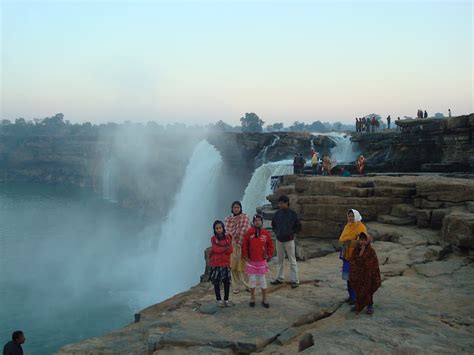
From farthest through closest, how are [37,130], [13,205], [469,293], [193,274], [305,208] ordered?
[37,130] → [13,205] → [193,274] → [305,208] → [469,293]

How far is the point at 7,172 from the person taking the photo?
245 feet

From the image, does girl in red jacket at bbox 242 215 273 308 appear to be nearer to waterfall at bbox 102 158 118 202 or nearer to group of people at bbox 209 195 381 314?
group of people at bbox 209 195 381 314

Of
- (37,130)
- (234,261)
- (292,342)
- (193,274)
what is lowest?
(193,274)

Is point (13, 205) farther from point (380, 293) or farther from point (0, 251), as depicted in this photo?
point (380, 293)

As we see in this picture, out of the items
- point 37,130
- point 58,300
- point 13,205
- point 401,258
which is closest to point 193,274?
point 58,300

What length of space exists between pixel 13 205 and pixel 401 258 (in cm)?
5239

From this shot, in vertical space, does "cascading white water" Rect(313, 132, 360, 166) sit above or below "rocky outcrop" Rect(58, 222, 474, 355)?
above

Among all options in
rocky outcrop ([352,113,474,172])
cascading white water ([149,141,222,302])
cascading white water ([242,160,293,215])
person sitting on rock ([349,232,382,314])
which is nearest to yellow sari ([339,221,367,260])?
person sitting on rock ([349,232,382,314])

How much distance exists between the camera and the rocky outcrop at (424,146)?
13854 mm

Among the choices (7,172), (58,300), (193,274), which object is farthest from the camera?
(7,172)

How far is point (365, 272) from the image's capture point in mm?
4457

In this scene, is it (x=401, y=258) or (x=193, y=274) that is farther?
(x=193, y=274)

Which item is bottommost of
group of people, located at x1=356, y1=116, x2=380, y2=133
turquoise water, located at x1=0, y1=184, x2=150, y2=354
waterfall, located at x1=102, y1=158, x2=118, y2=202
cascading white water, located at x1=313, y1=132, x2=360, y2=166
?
turquoise water, located at x1=0, y1=184, x2=150, y2=354

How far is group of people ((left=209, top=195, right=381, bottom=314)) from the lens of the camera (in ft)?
14.7
